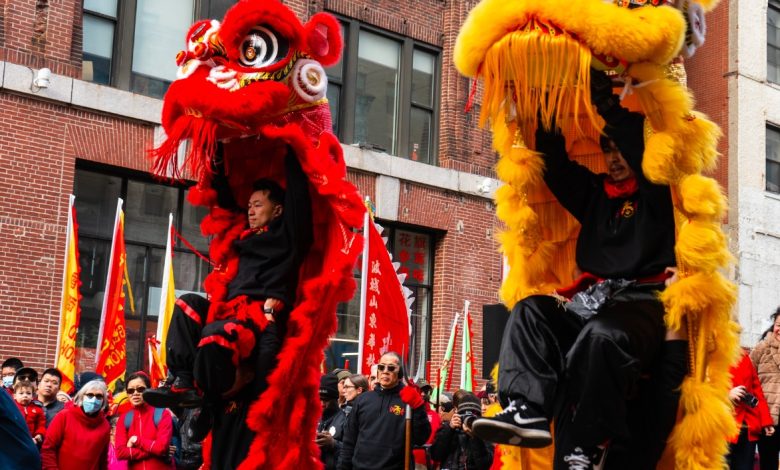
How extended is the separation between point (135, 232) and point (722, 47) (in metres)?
15.2

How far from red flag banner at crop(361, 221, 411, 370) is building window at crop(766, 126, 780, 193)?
1576cm

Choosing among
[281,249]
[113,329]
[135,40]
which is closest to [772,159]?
[135,40]

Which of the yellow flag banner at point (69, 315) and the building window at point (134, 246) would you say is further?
the building window at point (134, 246)

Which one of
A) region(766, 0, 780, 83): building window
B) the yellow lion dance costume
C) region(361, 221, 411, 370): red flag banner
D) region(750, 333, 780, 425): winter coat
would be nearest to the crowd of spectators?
region(361, 221, 411, 370): red flag banner

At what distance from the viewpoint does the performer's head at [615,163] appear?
18.1 feet

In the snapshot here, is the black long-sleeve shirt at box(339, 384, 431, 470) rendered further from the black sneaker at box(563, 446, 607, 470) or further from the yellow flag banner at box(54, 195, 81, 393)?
the black sneaker at box(563, 446, 607, 470)

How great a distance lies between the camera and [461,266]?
18797mm

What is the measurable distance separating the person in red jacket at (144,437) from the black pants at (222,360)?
9.95 ft

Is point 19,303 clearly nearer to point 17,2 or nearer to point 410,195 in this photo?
point 17,2

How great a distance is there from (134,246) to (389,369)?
6846mm

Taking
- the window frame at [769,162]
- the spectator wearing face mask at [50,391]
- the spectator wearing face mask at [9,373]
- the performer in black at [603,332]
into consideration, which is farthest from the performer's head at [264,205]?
the window frame at [769,162]

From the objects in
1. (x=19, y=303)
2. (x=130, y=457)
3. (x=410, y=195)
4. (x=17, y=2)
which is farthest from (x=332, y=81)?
(x=130, y=457)

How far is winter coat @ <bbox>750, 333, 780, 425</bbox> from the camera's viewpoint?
1034 cm

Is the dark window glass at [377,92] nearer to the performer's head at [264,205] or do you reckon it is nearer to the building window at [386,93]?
the building window at [386,93]
